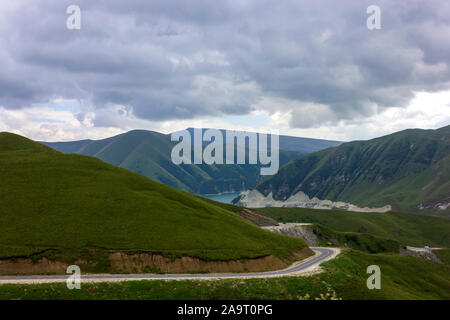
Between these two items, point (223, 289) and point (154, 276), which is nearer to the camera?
point (223, 289)

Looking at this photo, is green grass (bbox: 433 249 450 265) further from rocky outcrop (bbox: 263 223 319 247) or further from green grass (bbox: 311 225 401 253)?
rocky outcrop (bbox: 263 223 319 247)

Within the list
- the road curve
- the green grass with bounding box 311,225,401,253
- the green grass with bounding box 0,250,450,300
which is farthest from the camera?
the green grass with bounding box 311,225,401,253

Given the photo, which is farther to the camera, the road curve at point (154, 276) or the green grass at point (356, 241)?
the green grass at point (356, 241)

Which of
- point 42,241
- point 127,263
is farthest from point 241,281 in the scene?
point 42,241

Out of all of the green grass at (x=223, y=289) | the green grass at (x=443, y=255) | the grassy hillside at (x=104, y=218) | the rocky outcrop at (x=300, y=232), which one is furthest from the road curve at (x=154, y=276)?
the green grass at (x=443, y=255)

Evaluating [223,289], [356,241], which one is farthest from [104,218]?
[356,241]

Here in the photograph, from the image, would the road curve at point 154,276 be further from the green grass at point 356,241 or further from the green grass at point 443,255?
the green grass at point 443,255

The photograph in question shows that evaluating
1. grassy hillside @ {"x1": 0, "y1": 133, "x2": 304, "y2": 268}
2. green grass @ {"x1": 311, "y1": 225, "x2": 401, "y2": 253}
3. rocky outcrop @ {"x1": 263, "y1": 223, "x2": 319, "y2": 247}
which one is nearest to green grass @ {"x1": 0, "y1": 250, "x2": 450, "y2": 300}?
grassy hillside @ {"x1": 0, "y1": 133, "x2": 304, "y2": 268}

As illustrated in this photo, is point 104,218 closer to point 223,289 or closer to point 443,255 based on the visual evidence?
point 223,289
